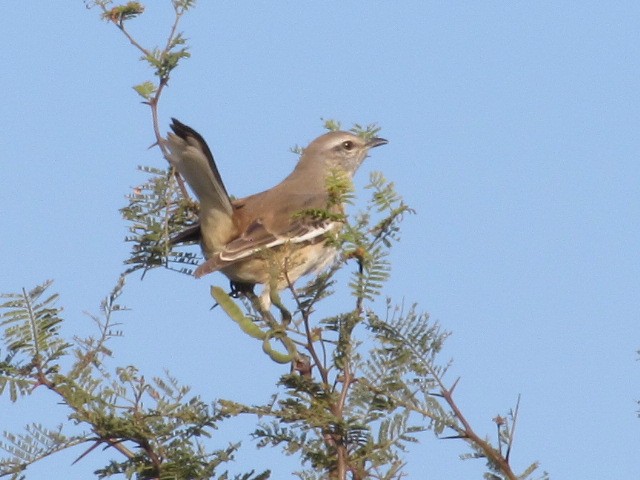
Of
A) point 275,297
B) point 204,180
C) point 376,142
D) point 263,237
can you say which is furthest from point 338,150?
point 275,297

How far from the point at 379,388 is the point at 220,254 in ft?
7.80

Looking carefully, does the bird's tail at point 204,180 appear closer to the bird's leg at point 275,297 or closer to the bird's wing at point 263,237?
the bird's wing at point 263,237

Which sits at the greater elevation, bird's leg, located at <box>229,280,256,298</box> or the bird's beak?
the bird's beak

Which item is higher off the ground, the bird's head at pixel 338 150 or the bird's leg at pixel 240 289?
the bird's head at pixel 338 150

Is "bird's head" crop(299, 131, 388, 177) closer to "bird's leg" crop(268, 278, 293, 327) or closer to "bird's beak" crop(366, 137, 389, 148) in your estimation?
"bird's beak" crop(366, 137, 389, 148)

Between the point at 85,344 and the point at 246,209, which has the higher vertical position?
the point at 246,209

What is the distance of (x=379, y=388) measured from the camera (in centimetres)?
321

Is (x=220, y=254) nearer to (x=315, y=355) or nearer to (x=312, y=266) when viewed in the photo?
(x=312, y=266)

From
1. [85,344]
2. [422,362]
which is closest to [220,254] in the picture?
[85,344]

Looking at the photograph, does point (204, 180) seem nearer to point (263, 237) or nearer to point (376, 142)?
point (263, 237)

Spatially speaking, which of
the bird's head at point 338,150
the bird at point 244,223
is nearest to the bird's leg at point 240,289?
the bird at point 244,223

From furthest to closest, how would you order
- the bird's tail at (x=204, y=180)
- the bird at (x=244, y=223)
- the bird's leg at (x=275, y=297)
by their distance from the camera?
1. the bird at (x=244, y=223)
2. the bird's tail at (x=204, y=180)
3. the bird's leg at (x=275, y=297)

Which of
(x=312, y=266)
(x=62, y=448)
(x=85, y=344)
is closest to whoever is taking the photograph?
(x=62, y=448)

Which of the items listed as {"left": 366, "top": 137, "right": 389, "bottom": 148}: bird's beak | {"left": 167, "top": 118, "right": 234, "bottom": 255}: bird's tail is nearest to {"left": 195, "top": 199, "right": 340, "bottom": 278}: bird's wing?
{"left": 167, "top": 118, "right": 234, "bottom": 255}: bird's tail
